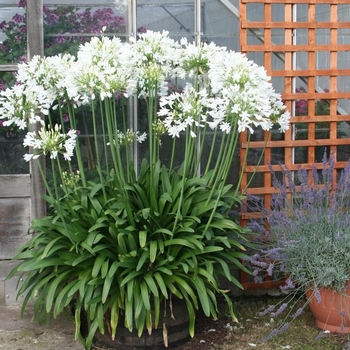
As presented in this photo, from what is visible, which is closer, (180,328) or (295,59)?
(180,328)

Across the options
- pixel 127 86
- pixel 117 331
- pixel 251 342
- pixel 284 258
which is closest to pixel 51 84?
pixel 127 86

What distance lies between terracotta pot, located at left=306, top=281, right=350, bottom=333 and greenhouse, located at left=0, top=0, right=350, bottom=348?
1.30 ft

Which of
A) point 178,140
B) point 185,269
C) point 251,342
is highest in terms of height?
point 178,140

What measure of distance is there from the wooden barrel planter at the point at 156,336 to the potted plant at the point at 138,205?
0.03 m

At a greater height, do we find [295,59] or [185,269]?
[295,59]

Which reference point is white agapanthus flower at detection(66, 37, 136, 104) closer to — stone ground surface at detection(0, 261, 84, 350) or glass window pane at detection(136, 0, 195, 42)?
glass window pane at detection(136, 0, 195, 42)

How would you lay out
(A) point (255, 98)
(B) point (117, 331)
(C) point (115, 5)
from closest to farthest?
(A) point (255, 98)
(B) point (117, 331)
(C) point (115, 5)

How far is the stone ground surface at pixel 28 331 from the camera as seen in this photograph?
11.1 ft

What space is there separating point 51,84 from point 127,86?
0.45m

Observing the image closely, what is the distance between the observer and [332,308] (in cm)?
353

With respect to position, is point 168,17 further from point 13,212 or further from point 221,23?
point 13,212

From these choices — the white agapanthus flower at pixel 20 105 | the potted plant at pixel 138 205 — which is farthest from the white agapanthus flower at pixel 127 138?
the white agapanthus flower at pixel 20 105

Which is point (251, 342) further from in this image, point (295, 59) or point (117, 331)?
point (295, 59)

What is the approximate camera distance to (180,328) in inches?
135
